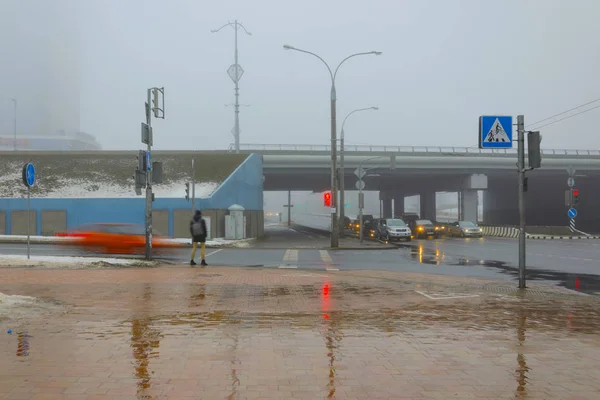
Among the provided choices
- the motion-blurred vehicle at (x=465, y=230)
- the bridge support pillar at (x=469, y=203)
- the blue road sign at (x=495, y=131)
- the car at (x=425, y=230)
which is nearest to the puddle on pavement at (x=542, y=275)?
the blue road sign at (x=495, y=131)

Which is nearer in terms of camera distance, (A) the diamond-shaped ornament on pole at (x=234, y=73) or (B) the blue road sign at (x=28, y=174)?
(B) the blue road sign at (x=28, y=174)

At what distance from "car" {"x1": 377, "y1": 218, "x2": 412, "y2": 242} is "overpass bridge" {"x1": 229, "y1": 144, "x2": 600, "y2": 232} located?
4.67 metres

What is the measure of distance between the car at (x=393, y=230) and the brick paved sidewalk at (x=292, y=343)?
95.7ft

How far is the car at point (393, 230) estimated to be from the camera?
41.6m

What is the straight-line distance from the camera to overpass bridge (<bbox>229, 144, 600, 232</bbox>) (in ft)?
183

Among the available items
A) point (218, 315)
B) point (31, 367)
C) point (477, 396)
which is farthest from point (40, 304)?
point (477, 396)

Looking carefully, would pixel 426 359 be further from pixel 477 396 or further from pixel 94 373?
pixel 94 373

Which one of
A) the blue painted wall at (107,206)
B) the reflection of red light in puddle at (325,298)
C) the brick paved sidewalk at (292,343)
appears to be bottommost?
the reflection of red light in puddle at (325,298)

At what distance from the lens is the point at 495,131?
43.5 feet

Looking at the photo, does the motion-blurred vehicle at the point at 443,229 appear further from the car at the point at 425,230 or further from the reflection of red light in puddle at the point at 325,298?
the reflection of red light in puddle at the point at 325,298

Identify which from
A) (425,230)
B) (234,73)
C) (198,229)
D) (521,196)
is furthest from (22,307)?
(234,73)

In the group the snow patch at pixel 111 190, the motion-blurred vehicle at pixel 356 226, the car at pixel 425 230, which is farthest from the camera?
the motion-blurred vehicle at pixel 356 226

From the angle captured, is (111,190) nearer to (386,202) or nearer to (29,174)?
(29,174)

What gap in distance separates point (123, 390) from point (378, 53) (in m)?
28.3
